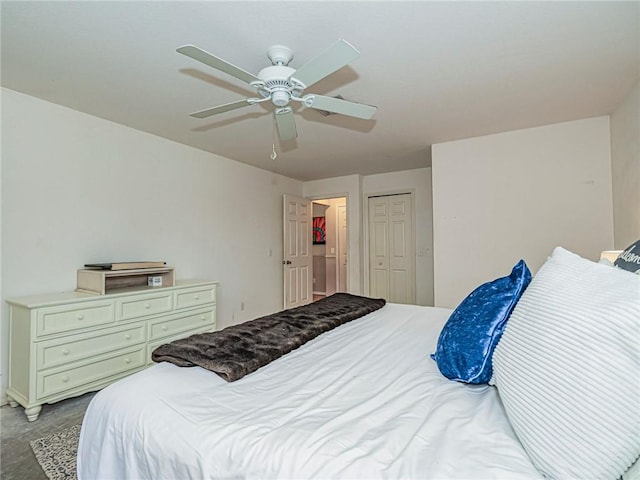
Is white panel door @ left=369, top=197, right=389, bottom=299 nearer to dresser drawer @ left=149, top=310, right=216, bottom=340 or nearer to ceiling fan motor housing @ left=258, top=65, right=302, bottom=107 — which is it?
dresser drawer @ left=149, top=310, right=216, bottom=340

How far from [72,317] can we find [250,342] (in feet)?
5.50

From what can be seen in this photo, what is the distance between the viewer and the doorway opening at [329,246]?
720 centimetres

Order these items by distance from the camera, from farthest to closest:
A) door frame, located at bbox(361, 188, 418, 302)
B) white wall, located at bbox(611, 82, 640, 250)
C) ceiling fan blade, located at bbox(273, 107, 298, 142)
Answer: door frame, located at bbox(361, 188, 418, 302) → white wall, located at bbox(611, 82, 640, 250) → ceiling fan blade, located at bbox(273, 107, 298, 142)

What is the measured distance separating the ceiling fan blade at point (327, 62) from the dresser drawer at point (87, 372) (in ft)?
8.35

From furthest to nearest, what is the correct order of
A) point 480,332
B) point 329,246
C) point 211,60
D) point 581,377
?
point 329,246 → point 211,60 → point 480,332 → point 581,377

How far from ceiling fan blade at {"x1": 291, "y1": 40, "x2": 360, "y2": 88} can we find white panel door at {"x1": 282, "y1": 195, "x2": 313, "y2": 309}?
342cm

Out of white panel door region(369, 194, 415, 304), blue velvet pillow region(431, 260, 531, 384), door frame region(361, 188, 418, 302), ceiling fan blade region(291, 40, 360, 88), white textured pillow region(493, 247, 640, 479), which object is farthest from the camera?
white panel door region(369, 194, 415, 304)

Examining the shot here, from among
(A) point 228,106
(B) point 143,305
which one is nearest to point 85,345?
(B) point 143,305

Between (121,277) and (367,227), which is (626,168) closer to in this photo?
(367,227)

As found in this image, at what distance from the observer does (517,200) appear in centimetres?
337

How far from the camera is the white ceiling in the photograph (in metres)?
1.61

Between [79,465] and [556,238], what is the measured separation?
4024 mm

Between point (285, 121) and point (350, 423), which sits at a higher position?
point (285, 121)

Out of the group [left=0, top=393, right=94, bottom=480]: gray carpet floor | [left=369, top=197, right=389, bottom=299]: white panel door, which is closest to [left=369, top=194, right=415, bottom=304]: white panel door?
[left=369, top=197, right=389, bottom=299]: white panel door
